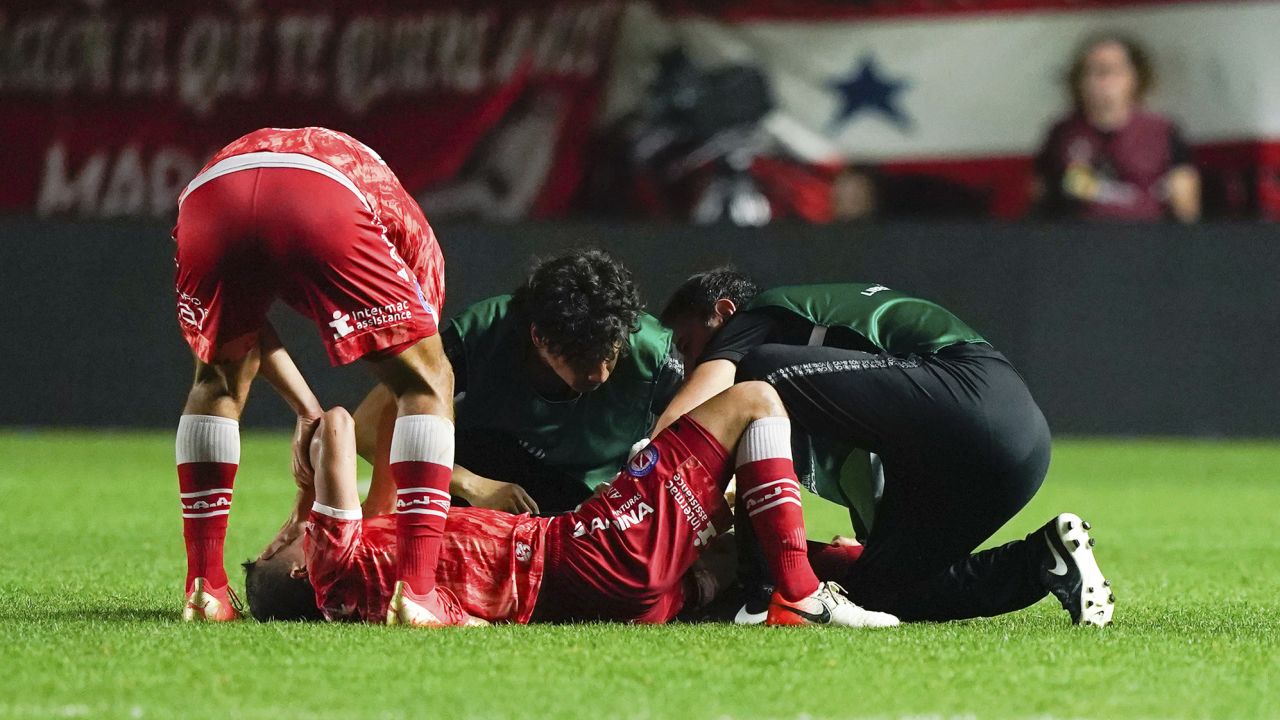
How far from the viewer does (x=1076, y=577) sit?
15.6 ft

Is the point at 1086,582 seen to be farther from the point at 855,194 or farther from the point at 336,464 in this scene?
the point at 855,194

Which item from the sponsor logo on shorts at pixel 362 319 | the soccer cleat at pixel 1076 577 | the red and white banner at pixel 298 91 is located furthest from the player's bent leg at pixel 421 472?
the red and white banner at pixel 298 91

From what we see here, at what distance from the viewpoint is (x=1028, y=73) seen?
12.9m

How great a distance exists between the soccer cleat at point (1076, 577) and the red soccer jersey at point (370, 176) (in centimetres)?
185

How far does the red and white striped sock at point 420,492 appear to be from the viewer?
4.43 meters

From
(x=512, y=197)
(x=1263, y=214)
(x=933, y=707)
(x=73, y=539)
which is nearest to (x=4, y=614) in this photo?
(x=73, y=539)

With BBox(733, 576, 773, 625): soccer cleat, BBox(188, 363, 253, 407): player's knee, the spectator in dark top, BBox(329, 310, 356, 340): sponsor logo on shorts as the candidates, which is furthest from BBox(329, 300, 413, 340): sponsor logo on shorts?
the spectator in dark top

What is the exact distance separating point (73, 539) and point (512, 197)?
6558 mm

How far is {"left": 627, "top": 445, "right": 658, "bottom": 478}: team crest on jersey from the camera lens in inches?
178

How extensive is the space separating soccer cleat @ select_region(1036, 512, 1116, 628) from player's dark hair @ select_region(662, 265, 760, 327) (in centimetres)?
120

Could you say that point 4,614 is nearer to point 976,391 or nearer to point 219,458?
point 219,458

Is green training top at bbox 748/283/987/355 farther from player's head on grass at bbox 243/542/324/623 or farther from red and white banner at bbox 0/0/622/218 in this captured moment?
red and white banner at bbox 0/0/622/218

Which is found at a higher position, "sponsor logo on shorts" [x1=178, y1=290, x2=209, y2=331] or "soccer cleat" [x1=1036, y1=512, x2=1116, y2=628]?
"sponsor logo on shorts" [x1=178, y1=290, x2=209, y2=331]

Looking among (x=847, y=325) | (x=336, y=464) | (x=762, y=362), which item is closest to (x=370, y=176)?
(x=336, y=464)
